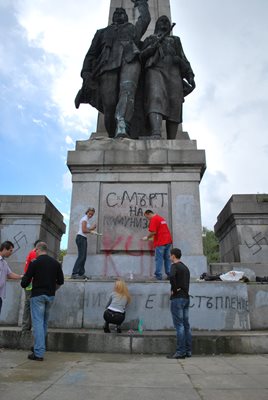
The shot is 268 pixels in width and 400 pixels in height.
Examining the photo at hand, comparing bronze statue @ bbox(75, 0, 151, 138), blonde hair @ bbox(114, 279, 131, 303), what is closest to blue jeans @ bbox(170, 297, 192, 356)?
blonde hair @ bbox(114, 279, 131, 303)

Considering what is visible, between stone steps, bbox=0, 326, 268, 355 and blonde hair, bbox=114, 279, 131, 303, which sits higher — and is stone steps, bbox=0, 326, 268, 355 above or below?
below

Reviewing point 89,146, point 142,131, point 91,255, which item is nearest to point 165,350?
point 91,255

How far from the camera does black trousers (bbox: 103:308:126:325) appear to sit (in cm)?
611

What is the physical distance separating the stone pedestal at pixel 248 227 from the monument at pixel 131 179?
2.37 metres

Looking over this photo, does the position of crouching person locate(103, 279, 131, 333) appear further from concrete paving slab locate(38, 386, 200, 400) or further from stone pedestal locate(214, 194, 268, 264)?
stone pedestal locate(214, 194, 268, 264)

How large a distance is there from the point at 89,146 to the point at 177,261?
4.60 m

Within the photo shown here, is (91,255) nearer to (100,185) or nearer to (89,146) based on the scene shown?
(100,185)

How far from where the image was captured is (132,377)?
12.9 feet

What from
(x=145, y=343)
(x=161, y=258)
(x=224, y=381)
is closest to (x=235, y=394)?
(x=224, y=381)

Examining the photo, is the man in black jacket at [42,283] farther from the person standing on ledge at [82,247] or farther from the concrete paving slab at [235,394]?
the concrete paving slab at [235,394]

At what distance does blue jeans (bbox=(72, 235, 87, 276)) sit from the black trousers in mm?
1634

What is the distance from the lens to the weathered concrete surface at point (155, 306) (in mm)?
6582

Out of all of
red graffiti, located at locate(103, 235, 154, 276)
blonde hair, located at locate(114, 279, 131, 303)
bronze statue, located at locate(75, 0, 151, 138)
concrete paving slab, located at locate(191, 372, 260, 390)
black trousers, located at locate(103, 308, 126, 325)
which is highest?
bronze statue, located at locate(75, 0, 151, 138)

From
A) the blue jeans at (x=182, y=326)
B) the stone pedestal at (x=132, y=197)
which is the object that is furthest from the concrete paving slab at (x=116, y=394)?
the stone pedestal at (x=132, y=197)
